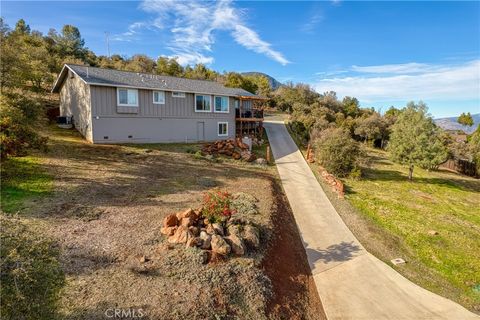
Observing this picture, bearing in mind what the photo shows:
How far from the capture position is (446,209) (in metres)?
16.8

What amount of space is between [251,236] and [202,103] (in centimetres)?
1920

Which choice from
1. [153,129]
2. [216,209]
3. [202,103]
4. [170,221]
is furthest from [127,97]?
[216,209]

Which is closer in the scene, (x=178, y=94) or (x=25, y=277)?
(x=25, y=277)

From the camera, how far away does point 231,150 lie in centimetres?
2289

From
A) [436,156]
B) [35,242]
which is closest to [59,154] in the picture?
[35,242]

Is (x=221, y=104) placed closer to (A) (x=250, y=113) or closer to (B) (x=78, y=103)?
(A) (x=250, y=113)

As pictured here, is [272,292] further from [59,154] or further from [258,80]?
[258,80]

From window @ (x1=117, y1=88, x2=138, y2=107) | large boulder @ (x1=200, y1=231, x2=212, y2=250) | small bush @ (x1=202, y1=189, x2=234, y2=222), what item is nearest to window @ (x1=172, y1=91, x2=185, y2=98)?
window @ (x1=117, y1=88, x2=138, y2=107)

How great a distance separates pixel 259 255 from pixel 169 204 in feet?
15.5

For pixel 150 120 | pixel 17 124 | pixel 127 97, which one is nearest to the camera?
pixel 17 124

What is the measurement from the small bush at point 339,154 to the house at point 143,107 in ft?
35.3

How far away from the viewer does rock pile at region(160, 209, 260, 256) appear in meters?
8.15

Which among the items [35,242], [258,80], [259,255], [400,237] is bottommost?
[400,237]

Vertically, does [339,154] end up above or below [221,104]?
below
